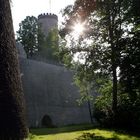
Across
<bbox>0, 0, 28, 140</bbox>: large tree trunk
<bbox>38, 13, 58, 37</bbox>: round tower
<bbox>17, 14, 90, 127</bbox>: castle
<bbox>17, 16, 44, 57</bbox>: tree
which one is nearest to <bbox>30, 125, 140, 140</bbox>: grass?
<bbox>0, 0, 28, 140</bbox>: large tree trunk

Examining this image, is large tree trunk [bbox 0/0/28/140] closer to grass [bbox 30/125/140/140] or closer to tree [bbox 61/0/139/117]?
grass [bbox 30/125/140/140]

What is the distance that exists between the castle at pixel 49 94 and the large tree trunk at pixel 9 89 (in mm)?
26789

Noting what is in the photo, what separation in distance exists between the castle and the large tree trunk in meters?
26.8

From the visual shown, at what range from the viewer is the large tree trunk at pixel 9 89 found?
28.6 ft

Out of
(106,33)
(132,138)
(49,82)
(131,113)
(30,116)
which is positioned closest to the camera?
(132,138)

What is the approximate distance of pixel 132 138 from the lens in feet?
59.4


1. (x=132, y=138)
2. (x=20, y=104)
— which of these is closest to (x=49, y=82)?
(x=132, y=138)

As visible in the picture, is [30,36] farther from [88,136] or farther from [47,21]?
[88,136]

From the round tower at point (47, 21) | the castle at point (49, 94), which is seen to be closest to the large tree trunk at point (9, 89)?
the castle at point (49, 94)

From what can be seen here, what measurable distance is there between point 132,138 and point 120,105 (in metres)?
6.46

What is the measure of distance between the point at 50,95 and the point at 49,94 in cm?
15

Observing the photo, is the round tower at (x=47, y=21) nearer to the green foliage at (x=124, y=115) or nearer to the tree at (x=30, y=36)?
the tree at (x=30, y=36)

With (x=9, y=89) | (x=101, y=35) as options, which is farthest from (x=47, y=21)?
(x=9, y=89)

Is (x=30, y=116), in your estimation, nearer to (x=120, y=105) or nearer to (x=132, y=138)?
(x=120, y=105)
